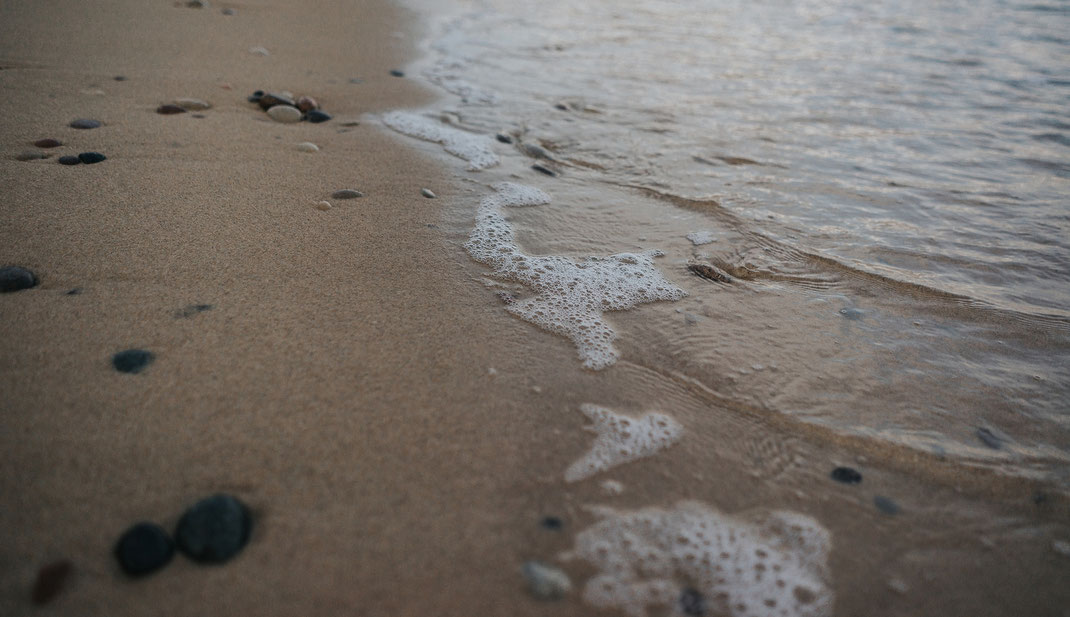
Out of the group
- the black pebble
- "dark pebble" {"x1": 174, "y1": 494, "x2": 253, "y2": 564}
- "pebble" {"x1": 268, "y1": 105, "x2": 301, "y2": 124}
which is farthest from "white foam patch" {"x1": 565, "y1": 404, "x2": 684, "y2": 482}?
"pebble" {"x1": 268, "y1": 105, "x2": 301, "y2": 124}

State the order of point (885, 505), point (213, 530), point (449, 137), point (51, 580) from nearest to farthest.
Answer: point (51, 580) → point (213, 530) → point (885, 505) → point (449, 137)

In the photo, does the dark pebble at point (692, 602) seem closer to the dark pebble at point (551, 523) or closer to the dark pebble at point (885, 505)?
the dark pebble at point (551, 523)

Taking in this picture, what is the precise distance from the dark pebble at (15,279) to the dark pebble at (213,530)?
109cm

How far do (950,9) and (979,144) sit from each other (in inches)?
292

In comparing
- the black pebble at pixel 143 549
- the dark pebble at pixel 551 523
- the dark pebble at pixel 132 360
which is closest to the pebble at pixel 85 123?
the dark pebble at pixel 132 360

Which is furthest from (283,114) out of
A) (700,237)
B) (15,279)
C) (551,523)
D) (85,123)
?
(551,523)

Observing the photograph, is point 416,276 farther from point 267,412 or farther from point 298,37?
point 298,37

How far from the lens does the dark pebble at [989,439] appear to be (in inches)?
64.4

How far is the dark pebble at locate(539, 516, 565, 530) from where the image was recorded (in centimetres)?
131

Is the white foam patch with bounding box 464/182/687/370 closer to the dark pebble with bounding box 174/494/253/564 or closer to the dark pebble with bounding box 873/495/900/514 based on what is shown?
the dark pebble with bounding box 873/495/900/514

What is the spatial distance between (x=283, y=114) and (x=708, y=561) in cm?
323

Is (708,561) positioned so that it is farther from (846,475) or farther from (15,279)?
(15,279)

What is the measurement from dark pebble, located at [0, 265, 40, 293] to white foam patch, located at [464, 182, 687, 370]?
1441 millimetres

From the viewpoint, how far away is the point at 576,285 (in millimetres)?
2258
